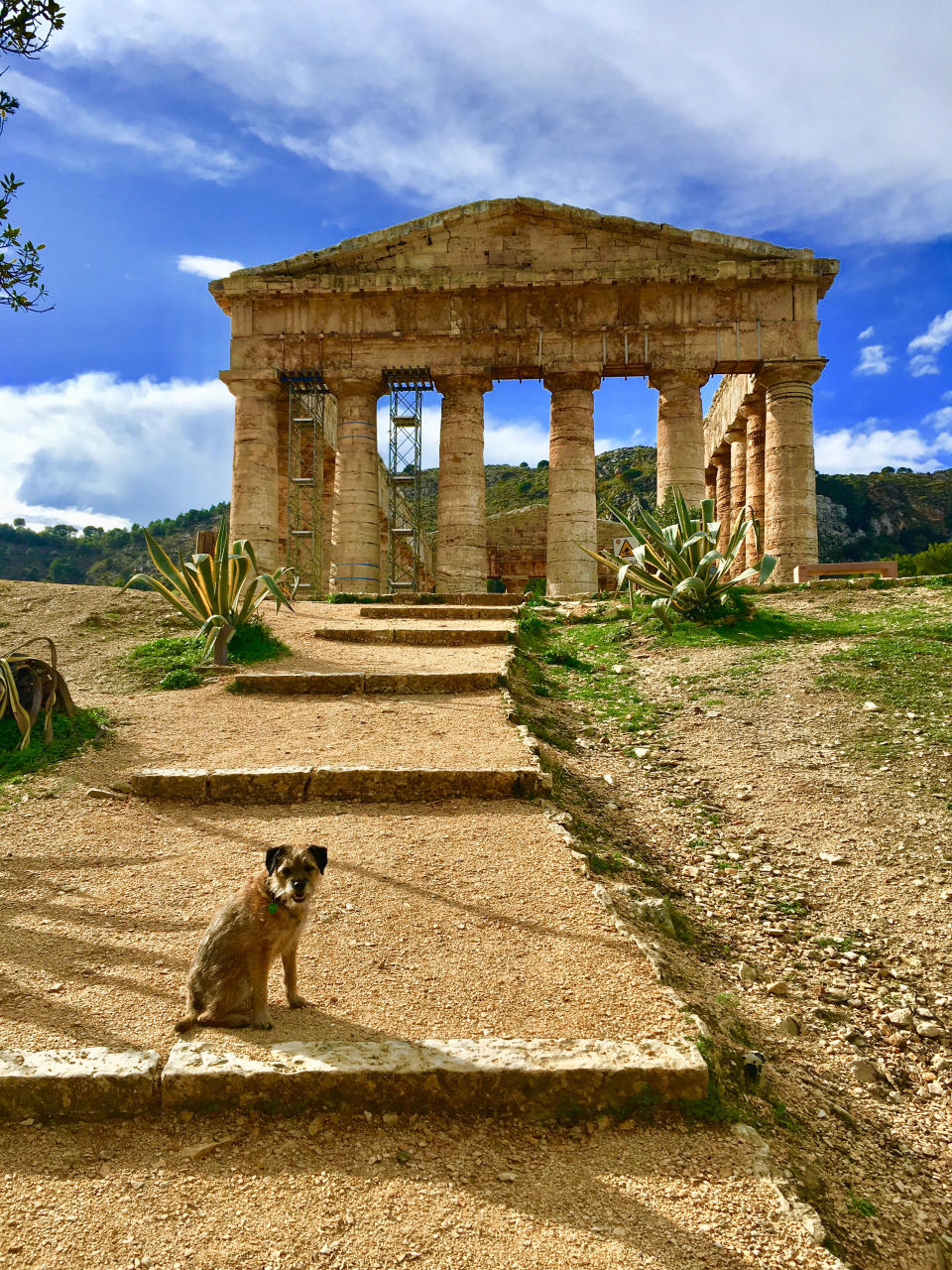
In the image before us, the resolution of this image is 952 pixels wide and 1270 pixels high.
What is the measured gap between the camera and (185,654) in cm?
786

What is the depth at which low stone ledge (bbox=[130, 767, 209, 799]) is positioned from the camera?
4.66 meters

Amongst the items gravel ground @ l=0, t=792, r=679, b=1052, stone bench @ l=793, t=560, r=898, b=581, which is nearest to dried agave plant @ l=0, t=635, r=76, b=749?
gravel ground @ l=0, t=792, r=679, b=1052

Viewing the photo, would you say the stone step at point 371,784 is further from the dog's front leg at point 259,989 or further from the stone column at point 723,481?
the stone column at point 723,481

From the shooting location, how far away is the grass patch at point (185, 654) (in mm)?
7285

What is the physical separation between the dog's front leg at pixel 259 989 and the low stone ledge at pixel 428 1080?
0.51 ft

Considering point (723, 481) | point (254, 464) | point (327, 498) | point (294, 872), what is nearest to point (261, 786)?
point (294, 872)

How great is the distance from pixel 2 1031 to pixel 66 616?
7240 mm

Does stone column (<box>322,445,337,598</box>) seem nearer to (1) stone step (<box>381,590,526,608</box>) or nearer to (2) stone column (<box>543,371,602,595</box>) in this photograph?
(2) stone column (<box>543,371,602,595</box>)

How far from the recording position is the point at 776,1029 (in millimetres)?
3082

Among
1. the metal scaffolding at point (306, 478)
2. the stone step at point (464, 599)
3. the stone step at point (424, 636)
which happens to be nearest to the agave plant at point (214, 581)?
the stone step at point (424, 636)

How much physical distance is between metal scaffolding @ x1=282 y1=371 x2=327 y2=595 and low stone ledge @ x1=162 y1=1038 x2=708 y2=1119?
689 inches

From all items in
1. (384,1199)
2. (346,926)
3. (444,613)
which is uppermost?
(444,613)

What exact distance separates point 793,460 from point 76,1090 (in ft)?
57.4

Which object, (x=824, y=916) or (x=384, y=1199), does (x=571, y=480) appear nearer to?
(x=824, y=916)
